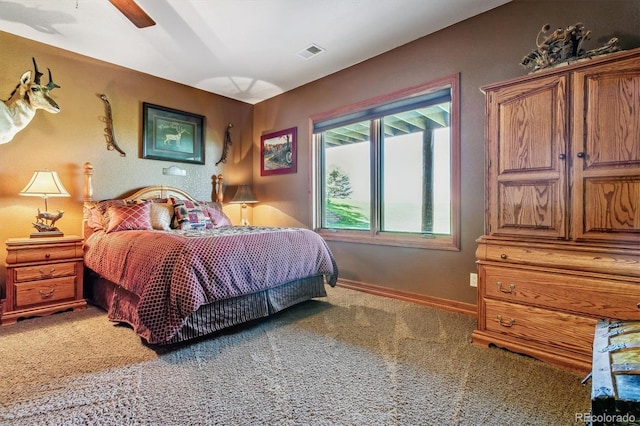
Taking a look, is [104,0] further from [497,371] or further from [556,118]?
[497,371]

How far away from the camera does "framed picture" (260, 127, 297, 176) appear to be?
14.9 feet

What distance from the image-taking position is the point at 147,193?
3895 millimetres

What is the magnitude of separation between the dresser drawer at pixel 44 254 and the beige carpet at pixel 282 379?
1.88 ft

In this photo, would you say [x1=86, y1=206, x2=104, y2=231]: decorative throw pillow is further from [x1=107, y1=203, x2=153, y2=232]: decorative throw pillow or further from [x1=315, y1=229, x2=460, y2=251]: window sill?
[x1=315, y1=229, x2=460, y2=251]: window sill

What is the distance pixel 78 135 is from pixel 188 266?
257 cm

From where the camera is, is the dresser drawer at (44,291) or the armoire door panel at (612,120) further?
the dresser drawer at (44,291)

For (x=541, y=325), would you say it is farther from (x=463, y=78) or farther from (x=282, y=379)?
(x=463, y=78)

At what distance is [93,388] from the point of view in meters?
1.66

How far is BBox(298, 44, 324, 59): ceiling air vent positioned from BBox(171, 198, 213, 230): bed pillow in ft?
7.12

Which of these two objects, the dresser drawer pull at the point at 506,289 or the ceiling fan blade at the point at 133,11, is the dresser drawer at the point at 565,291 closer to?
the dresser drawer pull at the point at 506,289

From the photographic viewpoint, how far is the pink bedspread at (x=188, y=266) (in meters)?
2.05

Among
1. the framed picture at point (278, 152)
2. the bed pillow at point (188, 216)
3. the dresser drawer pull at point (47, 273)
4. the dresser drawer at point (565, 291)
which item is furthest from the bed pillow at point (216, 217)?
the dresser drawer at point (565, 291)

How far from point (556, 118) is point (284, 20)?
231cm

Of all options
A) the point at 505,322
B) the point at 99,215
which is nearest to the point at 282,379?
the point at 505,322
